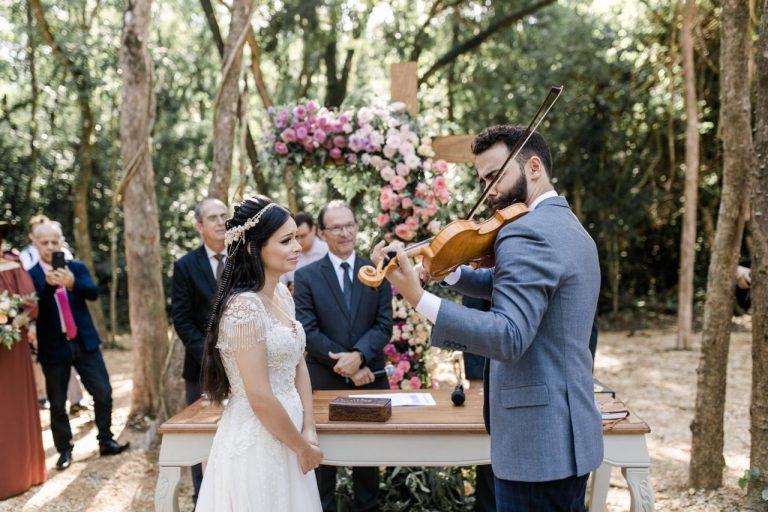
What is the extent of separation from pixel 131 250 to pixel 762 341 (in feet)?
17.8

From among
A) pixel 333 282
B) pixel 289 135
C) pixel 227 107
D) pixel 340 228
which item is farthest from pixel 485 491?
pixel 227 107

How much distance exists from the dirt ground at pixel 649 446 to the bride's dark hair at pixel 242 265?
2527mm

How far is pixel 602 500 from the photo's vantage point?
11.7 feet

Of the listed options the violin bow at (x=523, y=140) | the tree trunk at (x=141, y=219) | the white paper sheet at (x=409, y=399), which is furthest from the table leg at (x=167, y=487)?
the tree trunk at (x=141, y=219)

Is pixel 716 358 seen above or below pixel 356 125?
below

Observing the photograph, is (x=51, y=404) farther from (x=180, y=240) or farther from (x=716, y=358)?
(x=180, y=240)

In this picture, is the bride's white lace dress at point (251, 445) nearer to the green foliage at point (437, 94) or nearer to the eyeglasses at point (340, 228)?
the eyeglasses at point (340, 228)

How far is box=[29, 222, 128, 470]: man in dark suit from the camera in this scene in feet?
18.1

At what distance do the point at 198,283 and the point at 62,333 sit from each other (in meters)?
1.73

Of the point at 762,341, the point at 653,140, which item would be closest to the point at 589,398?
the point at 762,341

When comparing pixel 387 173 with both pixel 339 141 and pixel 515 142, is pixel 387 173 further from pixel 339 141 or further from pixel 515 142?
pixel 515 142

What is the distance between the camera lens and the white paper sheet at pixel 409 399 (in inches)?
138

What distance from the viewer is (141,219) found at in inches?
255

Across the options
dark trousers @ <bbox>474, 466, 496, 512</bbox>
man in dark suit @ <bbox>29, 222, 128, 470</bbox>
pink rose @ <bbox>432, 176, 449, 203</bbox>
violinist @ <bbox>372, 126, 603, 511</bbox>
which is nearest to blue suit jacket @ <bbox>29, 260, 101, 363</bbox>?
man in dark suit @ <bbox>29, 222, 128, 470</bbox>
